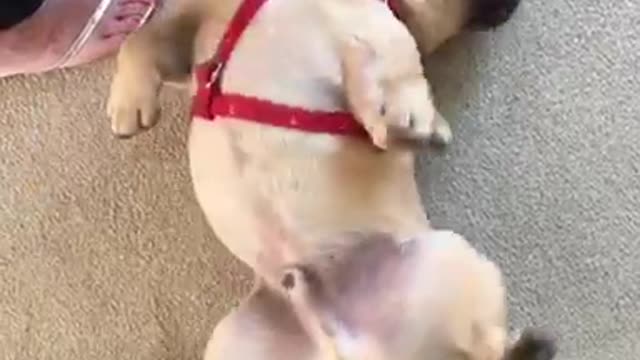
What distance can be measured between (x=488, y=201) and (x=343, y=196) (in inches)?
11.3

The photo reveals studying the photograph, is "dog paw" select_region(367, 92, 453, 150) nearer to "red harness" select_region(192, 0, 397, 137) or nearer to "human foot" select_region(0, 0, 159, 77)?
"red harness" select_region(192, 0, 397, 137)

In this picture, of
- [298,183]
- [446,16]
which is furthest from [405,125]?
[446,16]

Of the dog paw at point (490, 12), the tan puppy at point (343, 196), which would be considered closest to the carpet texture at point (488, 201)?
the dog paw at point (490, 12)

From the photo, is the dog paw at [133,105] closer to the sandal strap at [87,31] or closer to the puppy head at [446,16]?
the sandal strap at [87,31]

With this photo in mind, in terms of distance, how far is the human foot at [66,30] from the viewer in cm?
114

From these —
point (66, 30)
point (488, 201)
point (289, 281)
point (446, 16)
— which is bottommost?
point (488, 201)

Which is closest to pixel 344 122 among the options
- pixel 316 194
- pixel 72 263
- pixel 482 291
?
pixel 316 194

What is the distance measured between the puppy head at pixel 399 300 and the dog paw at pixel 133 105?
0.20m

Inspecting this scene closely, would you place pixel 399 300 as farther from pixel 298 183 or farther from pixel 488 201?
pixel 488 201

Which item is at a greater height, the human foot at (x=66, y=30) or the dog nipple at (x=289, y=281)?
the human foot at (x=66, y=30)

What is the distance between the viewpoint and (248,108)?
1250 millimetres

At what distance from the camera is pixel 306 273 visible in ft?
4.15

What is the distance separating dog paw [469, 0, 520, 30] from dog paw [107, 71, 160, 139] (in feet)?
1.07

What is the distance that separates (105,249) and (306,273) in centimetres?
40
